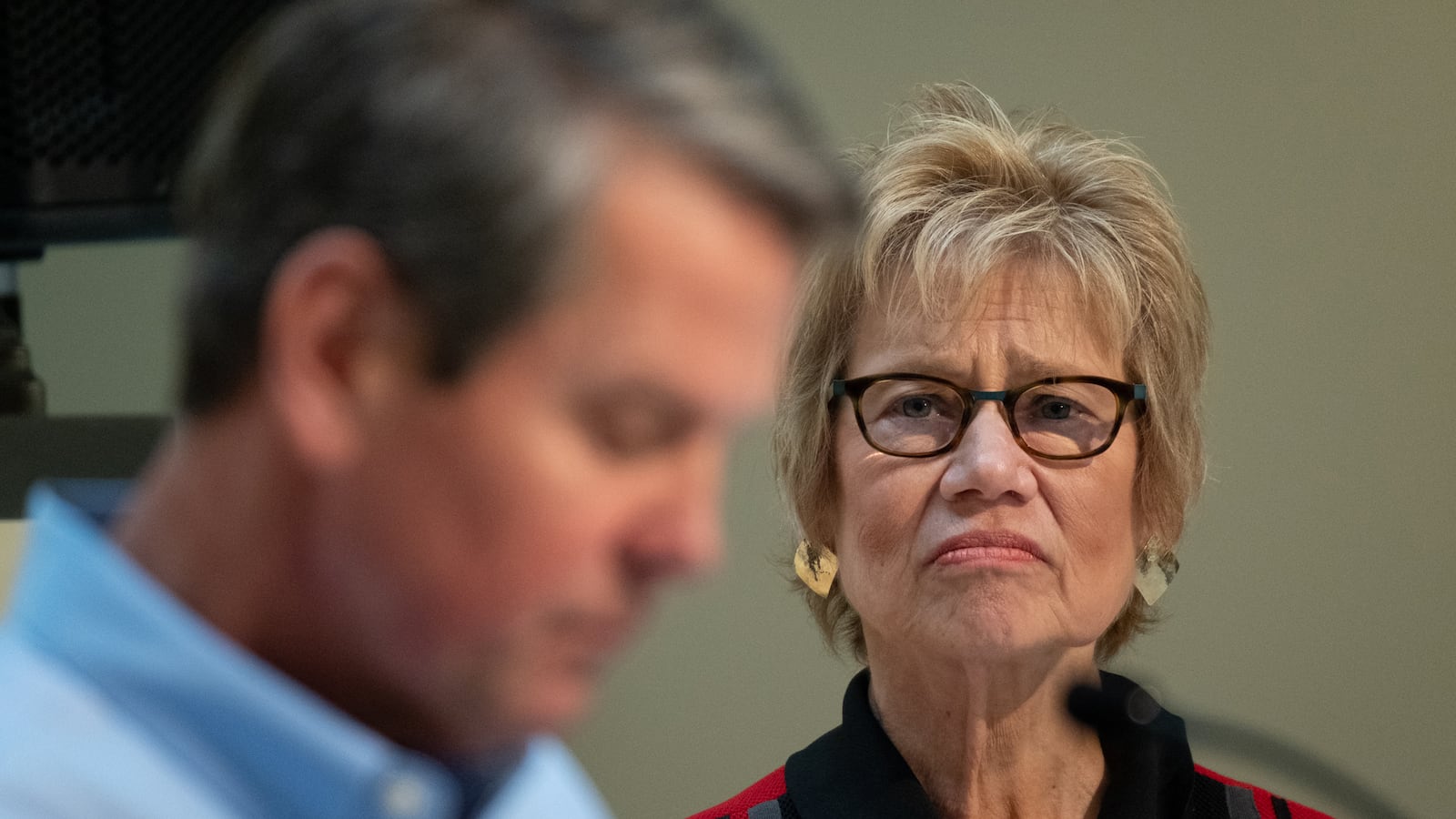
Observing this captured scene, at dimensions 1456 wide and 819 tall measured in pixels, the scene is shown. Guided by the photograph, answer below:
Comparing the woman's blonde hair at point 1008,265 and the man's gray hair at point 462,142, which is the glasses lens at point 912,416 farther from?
the man's gray hair at point 462,142

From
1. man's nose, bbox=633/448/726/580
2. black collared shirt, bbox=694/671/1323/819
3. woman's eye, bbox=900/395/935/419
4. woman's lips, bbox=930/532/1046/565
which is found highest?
man's nose, bbox=633/448/726/580

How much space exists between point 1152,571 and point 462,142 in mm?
1128

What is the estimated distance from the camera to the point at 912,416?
1.27 meters

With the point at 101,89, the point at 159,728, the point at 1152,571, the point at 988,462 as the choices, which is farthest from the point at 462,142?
the point at 1152,571

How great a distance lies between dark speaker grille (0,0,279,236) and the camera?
802mm

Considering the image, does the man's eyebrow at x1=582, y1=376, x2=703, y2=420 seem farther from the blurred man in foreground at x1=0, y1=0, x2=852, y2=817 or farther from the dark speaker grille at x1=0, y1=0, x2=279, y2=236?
the dark speaker grille at x1=0, y1=0, x2=279, y2=236

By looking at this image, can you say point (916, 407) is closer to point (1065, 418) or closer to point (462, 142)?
point (1065, 418)

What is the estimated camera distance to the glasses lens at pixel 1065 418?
1235 mm

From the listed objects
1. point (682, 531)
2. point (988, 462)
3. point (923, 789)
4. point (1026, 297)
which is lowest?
point (923, 789)

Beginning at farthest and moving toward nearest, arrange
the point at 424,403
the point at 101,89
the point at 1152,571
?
the point at 1152,571, the point at 101,89, the point at 424,403

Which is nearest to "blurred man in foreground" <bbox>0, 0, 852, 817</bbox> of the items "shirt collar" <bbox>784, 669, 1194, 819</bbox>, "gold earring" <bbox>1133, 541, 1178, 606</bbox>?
"shirt collar" <bbox>784, 669, 1194, 819</bbox>

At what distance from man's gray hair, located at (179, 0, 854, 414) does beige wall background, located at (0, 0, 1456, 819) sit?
74.3 inches

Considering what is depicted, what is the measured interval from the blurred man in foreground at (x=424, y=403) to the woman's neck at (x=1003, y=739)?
0.89 metres

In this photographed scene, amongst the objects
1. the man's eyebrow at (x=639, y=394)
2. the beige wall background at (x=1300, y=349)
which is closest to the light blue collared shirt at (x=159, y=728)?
the man's eyebrow at (x=639, y=394)
